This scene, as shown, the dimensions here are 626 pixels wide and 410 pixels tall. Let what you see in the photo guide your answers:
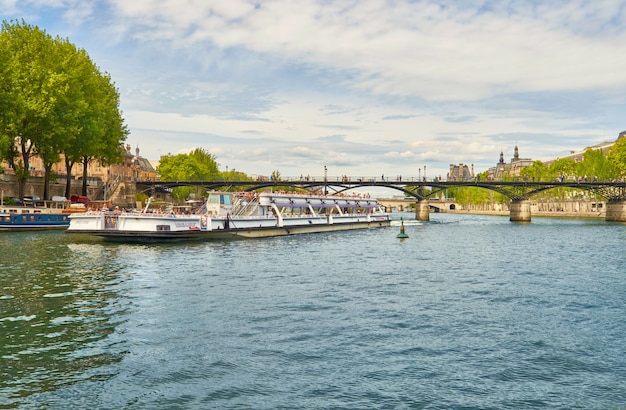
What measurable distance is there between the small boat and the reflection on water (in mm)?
25019

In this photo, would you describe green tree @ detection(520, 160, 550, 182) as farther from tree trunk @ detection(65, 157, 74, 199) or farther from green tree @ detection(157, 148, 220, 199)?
tree trunk @ detection(65, 157, 74, 199)

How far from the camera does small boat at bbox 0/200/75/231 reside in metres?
59.2

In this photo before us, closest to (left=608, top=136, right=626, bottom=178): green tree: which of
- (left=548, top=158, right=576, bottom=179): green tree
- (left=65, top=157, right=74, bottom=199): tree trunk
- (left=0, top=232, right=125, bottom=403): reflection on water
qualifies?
(left=548, top=158, right=576, bottom=179): green tree

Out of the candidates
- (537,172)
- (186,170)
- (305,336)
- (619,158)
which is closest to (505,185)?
(619,158)

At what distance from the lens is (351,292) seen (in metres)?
26.7

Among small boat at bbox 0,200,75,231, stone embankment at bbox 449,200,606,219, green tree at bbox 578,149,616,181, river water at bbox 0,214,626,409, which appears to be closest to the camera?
river water at bbox 0,214,626,409

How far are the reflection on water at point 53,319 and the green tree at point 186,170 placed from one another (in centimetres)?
9293

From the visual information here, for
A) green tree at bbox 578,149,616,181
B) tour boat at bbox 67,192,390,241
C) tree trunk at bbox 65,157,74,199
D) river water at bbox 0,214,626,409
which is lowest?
river water at bbox 0,214,626,409

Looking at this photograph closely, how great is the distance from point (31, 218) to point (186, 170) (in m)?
68.6

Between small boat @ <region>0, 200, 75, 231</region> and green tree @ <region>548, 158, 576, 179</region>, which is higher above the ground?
green tree @ <region>548, 158, 576, 179</region>

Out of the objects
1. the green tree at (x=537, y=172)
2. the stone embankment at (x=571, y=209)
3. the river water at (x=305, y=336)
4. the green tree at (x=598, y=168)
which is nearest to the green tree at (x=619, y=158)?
the green tree at (x=598, y=168)

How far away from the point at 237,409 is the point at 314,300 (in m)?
12.2

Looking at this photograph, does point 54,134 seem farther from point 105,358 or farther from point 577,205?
point 577,205

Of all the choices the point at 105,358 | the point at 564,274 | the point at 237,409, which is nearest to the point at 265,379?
the point at 237,409
